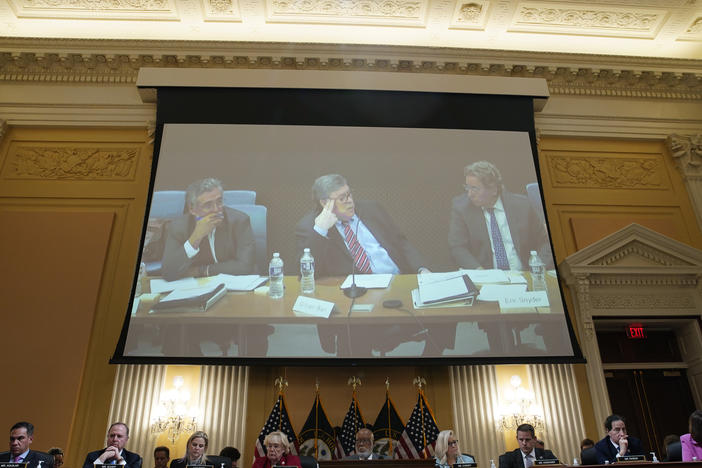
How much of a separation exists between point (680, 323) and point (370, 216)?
4.33 meters

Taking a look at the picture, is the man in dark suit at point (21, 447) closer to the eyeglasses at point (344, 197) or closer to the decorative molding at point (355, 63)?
the eyeglasses at point (344, 197)

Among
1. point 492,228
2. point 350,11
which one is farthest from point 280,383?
point 350,11

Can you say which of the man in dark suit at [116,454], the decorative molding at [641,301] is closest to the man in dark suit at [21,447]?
the man in dark suit at [116,454]

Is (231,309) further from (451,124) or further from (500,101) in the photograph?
(500,101)

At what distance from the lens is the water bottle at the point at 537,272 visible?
267 inches

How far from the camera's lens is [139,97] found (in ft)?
26.9

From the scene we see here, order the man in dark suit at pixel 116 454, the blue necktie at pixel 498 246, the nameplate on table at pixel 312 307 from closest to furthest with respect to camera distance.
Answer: the man in dark suit at pixel 116 454
the nameplate on table at pixel 312 307
the blue necktie at pixel 498 246

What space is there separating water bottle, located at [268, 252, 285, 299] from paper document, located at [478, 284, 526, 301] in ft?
7.64

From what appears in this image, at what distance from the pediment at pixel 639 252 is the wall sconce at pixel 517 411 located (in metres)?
1.76

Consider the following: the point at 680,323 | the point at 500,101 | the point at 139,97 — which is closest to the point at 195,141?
the point at 139,97

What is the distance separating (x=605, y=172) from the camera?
824cm

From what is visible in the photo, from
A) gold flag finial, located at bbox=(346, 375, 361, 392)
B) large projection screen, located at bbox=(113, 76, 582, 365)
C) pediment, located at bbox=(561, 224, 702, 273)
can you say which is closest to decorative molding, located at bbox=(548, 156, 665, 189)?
large projection screen, located at bbox=(113, 76, 582, 365)

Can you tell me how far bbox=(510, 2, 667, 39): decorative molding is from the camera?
8.50 metres

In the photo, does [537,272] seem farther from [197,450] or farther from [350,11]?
[350,11]
